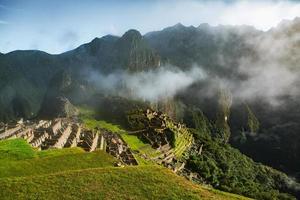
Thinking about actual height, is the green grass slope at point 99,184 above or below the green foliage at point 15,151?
below

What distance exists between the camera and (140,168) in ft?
151

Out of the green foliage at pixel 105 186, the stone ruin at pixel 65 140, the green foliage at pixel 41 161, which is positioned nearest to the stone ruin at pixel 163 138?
the stone ruin at pixel 65 140

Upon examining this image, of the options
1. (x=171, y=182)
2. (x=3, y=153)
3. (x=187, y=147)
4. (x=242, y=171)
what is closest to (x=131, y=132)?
(x=187, y=147)

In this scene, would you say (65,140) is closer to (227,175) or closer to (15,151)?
(15,151)

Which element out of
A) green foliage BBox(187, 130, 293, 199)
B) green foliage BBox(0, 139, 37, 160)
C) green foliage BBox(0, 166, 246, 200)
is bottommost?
green foliage BBox(187, 130, 293, 199)

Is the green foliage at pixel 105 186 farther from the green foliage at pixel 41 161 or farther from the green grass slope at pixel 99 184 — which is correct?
the green foliage at pixel 41 161

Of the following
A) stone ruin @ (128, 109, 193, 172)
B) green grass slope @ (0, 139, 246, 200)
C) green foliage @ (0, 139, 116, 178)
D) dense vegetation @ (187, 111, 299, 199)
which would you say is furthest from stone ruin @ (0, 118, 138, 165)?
dense vegetation @ (187, 111, 299, 199)

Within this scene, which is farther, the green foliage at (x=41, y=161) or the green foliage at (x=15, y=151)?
the green foliage at (x=15, y=151)

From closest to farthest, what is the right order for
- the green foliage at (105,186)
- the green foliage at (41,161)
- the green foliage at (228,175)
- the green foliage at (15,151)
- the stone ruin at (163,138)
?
1. the green foliage at (105,186)
2. the green foliage at (41,161)
3. the green foliage at (15,151)
4. the green foliage at (228,175)
5. the stone ruin at (163,138)

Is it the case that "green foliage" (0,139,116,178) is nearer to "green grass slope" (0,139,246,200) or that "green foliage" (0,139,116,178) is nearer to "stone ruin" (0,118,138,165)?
"green grass slope" (0,139,246,200)

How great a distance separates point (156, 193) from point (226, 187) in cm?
9562

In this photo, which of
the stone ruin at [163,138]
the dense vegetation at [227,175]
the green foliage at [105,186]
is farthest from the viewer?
the stone ruin at [163,138]

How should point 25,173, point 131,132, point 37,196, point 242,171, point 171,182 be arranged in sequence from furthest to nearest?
point 242,171
point 131,132
point 25,173
point 171,182
point 37,196

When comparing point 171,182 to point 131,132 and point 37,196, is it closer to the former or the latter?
point 37,196
